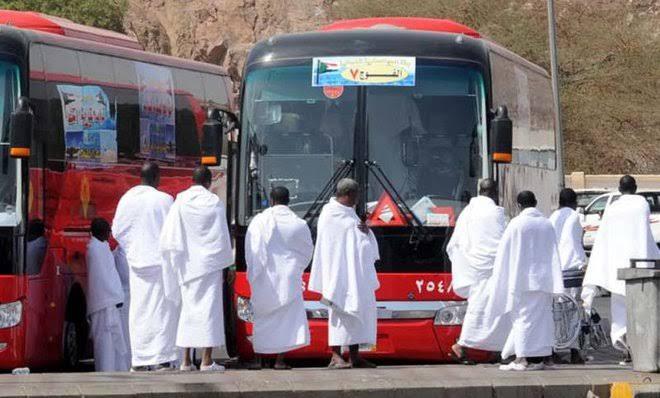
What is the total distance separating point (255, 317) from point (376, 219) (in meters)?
1.52

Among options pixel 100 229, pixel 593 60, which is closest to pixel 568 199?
pixel 100 229

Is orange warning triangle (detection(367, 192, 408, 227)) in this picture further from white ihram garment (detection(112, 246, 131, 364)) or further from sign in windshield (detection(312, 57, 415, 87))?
white ihram garment (detection(112, 246, 131, 364))

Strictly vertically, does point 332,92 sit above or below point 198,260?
above

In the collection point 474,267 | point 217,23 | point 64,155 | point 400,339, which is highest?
point 217,23

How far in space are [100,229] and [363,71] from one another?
2786mm

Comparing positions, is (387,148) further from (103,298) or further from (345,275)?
(103,298)

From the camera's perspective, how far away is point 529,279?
47.8 feet

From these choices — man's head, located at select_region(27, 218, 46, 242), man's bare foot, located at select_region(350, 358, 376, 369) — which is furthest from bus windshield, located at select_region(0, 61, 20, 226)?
man's bare foot, located at select_region(350, 358, 376, 369)

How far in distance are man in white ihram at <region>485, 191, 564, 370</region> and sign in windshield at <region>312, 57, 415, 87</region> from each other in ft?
6.19

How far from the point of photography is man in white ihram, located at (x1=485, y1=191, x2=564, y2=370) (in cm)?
1455

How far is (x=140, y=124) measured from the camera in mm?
17766

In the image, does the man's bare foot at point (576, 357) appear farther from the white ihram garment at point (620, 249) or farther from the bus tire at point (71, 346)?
the bus tire at point (71, 346)

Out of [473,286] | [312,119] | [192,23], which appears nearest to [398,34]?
[312,119]

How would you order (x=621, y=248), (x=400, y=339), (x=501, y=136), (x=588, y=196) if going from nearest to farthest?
(x=501, y=136), (x=400, y=339), (x=621, y=248), (x=588, y=196)
